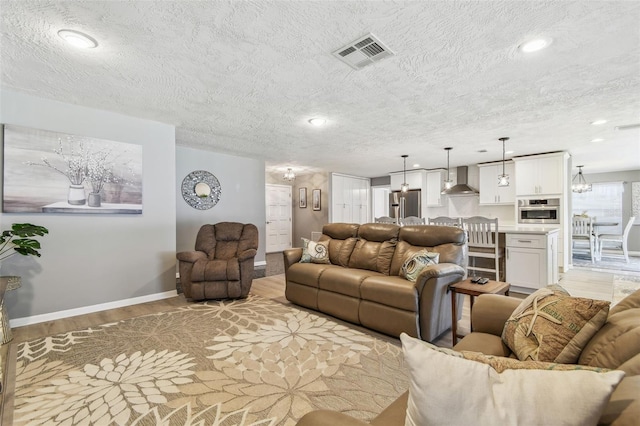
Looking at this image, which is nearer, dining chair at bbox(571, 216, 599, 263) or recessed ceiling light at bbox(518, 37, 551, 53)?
recessed ceiling light at bbox(518, 37, 551, 53)

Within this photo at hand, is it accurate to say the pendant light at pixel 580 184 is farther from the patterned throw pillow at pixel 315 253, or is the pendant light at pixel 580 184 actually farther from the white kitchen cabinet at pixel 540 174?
the patterned throw pillow at pixel 315 253

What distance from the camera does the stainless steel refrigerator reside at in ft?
26.4

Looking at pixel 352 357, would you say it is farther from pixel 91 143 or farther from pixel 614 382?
pixel 91 143

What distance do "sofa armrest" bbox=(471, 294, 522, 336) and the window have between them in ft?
31.9

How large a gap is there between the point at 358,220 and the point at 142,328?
709 centimetres

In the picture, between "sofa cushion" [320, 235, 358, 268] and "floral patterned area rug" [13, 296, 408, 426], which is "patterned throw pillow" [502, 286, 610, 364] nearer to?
"floral patterned area rug" [13, 296, 408, 426]

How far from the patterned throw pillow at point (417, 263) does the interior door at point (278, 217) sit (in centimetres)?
633

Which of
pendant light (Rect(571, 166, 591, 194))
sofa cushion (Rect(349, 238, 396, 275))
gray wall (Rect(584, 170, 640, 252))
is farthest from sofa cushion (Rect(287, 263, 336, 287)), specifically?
gray wall (Rect(584, 170, 640, 252))

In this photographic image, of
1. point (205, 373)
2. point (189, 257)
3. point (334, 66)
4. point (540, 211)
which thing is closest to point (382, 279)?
point (205, 373)

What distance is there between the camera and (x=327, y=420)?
80cm

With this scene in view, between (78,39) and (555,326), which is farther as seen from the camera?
(78,39)

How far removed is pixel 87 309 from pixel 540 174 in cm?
781

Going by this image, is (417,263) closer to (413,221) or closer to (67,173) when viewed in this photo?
(413,221)

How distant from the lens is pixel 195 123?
396 cm
